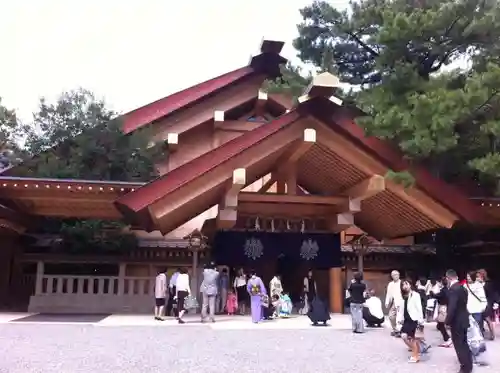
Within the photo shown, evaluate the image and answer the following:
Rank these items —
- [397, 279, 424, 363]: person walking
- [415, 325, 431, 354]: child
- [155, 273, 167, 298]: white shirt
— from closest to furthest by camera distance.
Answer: [397, 279, 424, 363]: person walking, [415, 325, 431, 354]: child, [155, 273, 167, 298]: white shirt

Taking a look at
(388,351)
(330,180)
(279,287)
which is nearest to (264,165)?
(330,180)

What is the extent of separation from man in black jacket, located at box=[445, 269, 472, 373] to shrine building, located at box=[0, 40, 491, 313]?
605 cm

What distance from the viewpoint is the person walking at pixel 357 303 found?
33.7 ft

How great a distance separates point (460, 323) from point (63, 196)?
10020 mm

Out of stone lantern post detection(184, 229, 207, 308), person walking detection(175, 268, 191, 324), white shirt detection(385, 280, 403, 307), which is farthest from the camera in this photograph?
stone lantern post detection(184, 229, 207, 308)

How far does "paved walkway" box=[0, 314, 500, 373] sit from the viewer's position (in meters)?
6.57

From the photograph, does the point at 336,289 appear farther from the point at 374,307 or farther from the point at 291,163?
the point at 291,163

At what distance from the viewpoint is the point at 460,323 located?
21.6 feet

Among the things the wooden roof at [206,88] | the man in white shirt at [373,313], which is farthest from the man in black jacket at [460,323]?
the wooden roof at [206,88]

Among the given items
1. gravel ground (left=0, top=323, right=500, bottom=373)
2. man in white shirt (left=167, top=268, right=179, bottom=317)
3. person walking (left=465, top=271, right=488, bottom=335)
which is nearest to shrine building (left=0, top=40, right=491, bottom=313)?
man in white shirt (left=167, top=268, right=179, bottom=317)

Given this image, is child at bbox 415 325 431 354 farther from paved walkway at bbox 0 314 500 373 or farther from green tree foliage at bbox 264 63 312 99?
green tree foliage at bbox 264 63 312 99

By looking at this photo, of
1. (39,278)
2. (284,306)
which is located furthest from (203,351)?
(39,278)

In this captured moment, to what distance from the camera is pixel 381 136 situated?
12305mm

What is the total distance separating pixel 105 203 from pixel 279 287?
5.23m
